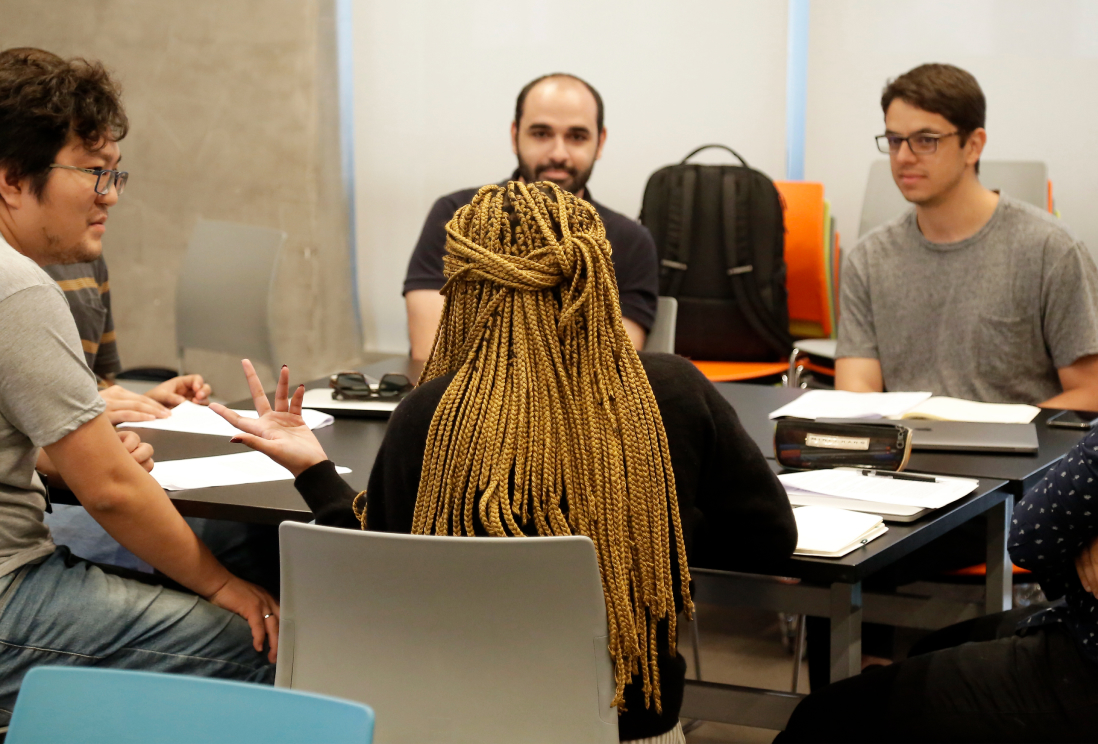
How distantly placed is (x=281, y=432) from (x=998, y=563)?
1.21 metres

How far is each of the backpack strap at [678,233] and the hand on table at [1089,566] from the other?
2694 millimetres

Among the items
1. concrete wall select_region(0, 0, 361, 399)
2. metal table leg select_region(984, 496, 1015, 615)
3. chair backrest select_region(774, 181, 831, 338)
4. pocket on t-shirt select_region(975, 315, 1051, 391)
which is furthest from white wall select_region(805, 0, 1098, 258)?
metal table leg select_region(984, 496, 1015, 615)

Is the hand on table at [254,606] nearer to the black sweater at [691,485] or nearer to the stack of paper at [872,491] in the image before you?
the black sweater at [691,485]

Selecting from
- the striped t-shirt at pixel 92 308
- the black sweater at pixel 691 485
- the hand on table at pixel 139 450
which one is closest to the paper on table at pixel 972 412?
the black sweater at pixel 691 485

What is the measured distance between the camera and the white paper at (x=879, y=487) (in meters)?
1.62

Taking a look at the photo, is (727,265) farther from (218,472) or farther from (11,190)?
(11,190)

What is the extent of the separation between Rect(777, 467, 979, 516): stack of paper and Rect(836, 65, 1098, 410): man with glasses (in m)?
1.06

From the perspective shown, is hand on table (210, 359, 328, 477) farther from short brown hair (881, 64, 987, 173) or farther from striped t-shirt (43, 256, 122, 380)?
short brown hair (881, 64, 987, 173)

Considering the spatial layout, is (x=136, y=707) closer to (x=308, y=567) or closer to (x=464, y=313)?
(x=308, y=567)

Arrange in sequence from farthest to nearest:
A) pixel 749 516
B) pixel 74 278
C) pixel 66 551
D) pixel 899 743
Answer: pixel 74 278 → pixel 66 551 → pixel 899 743 → pixel 749 516

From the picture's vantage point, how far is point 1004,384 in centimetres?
276

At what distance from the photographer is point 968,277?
278cm

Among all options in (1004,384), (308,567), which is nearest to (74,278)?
(308,567)

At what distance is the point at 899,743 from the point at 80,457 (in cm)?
115
